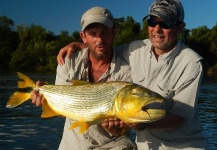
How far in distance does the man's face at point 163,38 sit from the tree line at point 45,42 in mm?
57525

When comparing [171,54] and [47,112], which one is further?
[47,112]

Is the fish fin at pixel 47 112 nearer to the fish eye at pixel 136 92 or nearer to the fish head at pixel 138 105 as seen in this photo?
the fish head at pixel 138 105

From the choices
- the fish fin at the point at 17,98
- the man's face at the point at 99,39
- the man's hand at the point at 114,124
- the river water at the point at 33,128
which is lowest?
the river water at the point at 33,128

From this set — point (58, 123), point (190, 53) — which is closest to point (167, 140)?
point (190, 53)

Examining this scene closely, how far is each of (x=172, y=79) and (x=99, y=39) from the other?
942 millimetres

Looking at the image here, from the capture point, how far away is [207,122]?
48.7 feet

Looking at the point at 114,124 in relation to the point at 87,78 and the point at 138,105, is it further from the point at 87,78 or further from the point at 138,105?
the point at 87,78

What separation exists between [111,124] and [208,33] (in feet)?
219

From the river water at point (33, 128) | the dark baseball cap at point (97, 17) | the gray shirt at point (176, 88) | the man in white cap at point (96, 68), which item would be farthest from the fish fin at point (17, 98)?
the river water at point (33, 128)

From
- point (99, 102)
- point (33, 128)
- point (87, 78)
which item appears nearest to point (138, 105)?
point (99, 102)

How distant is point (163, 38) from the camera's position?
12.7 ft

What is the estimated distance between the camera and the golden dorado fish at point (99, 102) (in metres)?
3.29

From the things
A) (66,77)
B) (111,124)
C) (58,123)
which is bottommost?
(58,123)

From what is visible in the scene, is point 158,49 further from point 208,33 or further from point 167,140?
point 208,33
